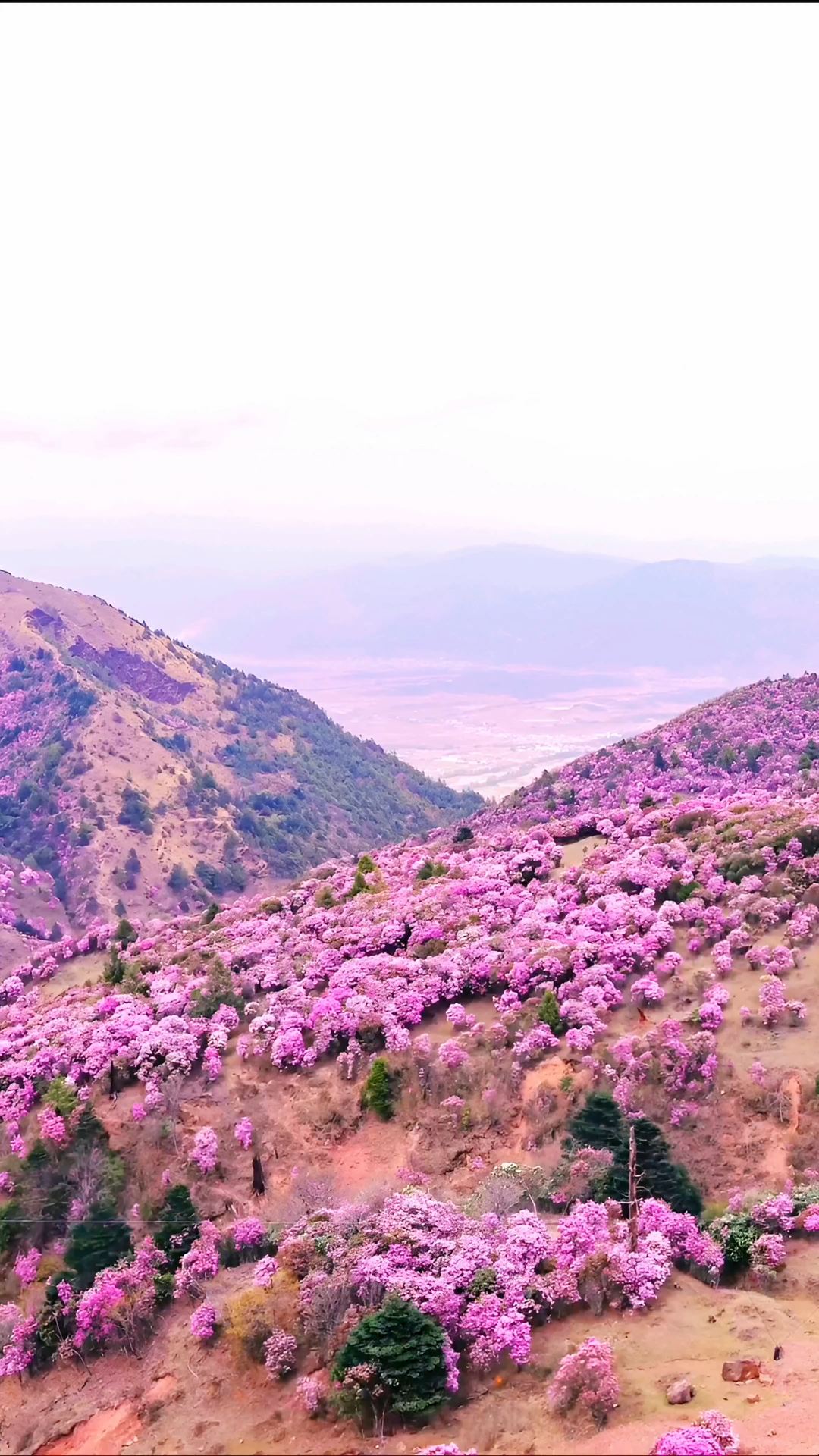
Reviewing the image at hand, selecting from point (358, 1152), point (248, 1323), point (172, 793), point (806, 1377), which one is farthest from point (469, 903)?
point (172, 793)

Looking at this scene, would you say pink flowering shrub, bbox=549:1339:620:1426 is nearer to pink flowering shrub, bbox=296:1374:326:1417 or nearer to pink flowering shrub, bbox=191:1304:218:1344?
pink flowering shrub, bbox=296:1374:326:1417

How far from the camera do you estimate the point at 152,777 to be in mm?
84000

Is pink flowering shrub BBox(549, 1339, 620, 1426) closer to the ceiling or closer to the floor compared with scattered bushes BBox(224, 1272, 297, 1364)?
closer to the ceiling

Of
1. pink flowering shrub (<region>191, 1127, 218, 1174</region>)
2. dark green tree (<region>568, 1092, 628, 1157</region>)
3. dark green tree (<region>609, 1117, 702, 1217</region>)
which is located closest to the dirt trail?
pink flowering shrub (<region>191, 1127, 218, 1174</region>)

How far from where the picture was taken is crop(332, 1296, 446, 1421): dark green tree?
14.7m

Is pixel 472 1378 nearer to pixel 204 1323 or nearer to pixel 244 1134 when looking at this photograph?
pixel 204 1323

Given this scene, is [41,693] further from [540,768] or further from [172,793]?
[540,768]

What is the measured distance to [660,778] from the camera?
5444 centimetres

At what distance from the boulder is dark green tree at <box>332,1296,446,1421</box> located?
174 inches

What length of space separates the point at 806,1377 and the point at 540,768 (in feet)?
567

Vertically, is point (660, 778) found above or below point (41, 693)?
below

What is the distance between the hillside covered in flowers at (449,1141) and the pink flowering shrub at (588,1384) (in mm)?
35

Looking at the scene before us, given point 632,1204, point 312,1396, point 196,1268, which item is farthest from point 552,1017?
point 312,1396

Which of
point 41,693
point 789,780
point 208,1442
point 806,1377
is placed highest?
point 41,693
